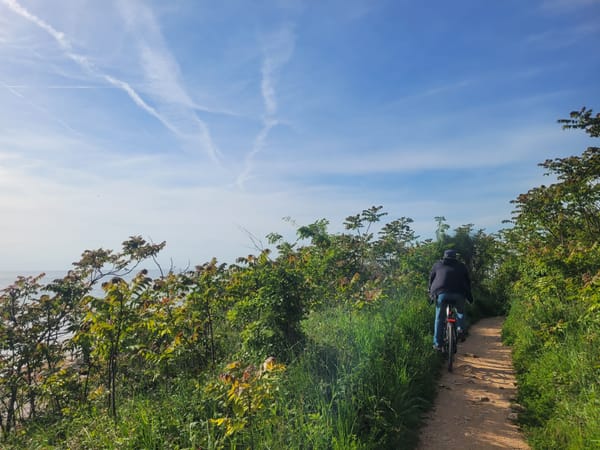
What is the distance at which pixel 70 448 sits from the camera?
13.2ft

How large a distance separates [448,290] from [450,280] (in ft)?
0.66

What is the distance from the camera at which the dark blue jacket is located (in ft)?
23.6

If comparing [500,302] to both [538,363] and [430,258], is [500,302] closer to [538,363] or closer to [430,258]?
[430,258]

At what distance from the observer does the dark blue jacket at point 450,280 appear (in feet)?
23.6

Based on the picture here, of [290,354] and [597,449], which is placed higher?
[290,354]

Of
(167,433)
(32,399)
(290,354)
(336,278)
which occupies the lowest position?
(32,399)

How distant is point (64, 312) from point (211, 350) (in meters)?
3.18

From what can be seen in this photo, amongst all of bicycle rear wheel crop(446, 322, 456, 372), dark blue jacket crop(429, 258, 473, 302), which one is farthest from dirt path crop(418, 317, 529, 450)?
dark blue jacket crop(429, 258, 473, 302)

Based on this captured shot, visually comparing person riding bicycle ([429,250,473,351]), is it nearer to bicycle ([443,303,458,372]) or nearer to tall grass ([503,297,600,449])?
bicycle ([443,303,458,372])

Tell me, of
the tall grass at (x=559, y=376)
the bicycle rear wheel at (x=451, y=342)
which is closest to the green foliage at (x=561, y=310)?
the tall grass at (x=559, y=376)

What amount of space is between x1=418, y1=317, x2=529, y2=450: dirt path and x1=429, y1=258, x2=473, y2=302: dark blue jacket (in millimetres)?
1363

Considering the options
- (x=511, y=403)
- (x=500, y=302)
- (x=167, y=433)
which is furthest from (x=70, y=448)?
(x=500, y=302)

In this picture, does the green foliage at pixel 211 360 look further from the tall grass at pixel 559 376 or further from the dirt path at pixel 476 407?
the tall grass at pixel 559 376

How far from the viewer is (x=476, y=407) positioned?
5336 millimetres
